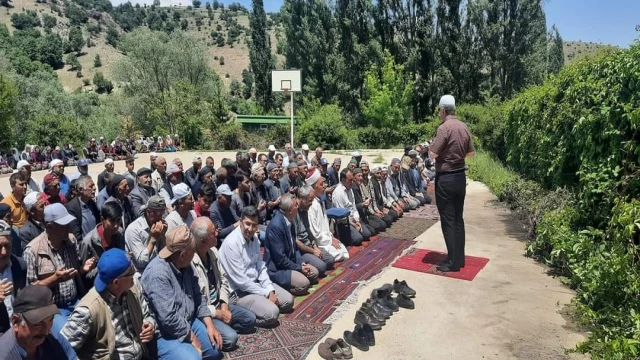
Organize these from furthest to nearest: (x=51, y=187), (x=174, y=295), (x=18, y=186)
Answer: (x=51, y=187)
(x=18, y=186)
(x=174, y=295)

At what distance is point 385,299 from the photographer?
533 cm

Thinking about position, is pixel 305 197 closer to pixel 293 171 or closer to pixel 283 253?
pixel 283 253

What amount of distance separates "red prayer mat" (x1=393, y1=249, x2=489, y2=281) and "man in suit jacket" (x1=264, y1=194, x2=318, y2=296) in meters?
1.74

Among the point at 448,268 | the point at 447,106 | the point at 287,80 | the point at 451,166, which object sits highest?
the point at 447,106

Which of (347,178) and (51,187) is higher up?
(51,187)

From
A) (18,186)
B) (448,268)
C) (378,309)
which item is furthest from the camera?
(448,268)

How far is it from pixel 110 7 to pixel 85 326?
6023 inches

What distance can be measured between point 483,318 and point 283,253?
8.15ft

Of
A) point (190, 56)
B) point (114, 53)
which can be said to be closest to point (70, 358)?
point (190, 56)

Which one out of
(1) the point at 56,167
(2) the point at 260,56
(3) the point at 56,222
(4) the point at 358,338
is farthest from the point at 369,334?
(2) the point at 260,56

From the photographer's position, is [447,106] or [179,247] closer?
[179,247]

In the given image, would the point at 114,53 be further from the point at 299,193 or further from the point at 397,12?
the point at 299,193

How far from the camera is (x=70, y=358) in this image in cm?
297

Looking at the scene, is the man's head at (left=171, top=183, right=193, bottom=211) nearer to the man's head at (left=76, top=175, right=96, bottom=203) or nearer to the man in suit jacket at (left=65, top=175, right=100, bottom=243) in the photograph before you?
the man in suit jacket at (left=65, top=175, right=100, bottom=243)
